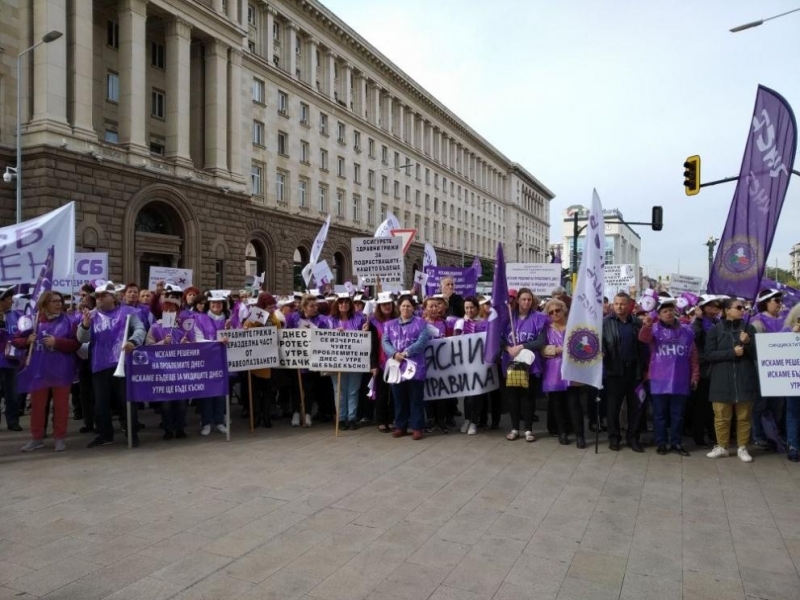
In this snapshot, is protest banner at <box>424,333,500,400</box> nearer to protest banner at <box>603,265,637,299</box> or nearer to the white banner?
the white banner

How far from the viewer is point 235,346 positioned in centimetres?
826

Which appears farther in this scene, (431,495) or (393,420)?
(393,420)

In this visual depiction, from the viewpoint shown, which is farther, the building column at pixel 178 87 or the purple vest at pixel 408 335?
the building column at pixel 178 87

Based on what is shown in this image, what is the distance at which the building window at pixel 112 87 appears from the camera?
30359 mm

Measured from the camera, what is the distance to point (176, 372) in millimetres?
7785

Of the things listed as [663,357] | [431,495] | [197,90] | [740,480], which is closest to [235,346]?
[431,495]

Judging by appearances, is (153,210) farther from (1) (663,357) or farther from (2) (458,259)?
(2) (458,259)

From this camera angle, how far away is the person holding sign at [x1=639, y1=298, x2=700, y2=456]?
23.2 ft

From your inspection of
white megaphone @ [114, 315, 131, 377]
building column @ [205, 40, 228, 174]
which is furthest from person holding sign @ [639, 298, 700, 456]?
building column @ [205, 40, 228, 174]

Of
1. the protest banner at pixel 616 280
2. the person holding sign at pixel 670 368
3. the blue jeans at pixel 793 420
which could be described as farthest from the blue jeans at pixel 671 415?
the protest banner at pixel 616 280

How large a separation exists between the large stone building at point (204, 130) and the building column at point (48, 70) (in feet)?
0.19

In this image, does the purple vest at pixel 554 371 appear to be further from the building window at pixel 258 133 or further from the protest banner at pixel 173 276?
the building window at pixel 258 133

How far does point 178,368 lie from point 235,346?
79 centimetres

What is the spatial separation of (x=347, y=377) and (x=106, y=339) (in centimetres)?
314
